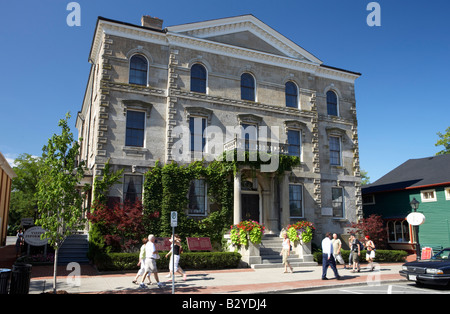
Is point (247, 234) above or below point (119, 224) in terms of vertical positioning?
below

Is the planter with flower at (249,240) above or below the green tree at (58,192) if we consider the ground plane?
below

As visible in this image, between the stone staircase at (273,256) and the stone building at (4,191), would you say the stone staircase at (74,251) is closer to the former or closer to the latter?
the stone staircase at (273,256)

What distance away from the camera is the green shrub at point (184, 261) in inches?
667

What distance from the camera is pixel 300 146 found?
26.8m

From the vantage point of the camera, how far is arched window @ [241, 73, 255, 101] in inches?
1009

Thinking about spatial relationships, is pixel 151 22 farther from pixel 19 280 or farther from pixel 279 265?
pixel 19 280

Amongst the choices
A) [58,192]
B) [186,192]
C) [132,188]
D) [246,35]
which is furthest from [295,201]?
[58,192]

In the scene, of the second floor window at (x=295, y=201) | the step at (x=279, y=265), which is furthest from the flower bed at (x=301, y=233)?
the second floor window at (x=295, y=201)

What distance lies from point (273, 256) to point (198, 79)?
39.9 ft

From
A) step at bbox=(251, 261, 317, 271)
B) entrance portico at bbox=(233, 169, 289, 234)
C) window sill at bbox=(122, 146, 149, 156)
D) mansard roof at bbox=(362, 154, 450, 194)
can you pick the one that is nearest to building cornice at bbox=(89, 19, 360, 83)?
window sill at bbox=(122, 146, 149, 156)

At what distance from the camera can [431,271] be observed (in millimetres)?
13109

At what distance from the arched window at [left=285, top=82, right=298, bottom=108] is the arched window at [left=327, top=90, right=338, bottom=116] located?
3297mm

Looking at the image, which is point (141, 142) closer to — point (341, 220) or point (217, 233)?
point (217, 233)

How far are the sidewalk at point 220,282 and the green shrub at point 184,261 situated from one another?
48cm
